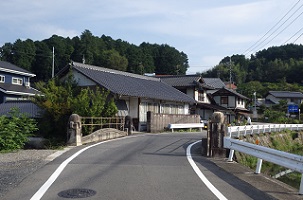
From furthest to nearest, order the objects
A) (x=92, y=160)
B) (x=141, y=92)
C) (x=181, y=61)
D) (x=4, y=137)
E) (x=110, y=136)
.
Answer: (x=181, y=61), (x=141, y=92), (x=110, y=136), (x=4, y=137), (x=92, y=160)

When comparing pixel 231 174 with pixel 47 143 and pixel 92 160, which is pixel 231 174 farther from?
pixel 47 143

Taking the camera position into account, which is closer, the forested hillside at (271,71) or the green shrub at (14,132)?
the green shrub at (14,132)

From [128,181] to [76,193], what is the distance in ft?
4.83

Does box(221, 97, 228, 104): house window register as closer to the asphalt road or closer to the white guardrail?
the white guardrail

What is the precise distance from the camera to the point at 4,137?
13914 mm

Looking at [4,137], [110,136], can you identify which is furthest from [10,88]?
[4,137]

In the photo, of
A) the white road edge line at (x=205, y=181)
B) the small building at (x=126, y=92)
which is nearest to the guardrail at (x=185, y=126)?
the small building at (x=126, y=92)

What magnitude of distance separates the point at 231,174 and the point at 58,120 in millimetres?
13966

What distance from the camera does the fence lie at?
19.2 m

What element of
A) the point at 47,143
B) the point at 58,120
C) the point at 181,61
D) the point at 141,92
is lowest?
the point at 47,143

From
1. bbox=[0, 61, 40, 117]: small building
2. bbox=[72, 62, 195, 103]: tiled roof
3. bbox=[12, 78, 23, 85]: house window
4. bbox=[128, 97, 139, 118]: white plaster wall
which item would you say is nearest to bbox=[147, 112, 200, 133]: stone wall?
bbox=[128, 97, 139, 118]: white plaster wall

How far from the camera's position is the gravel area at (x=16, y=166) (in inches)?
289

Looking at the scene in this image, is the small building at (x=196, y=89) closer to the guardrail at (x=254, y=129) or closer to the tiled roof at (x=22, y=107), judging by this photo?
the guardrail at (x=254, y=129)

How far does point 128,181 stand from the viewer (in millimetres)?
7648
